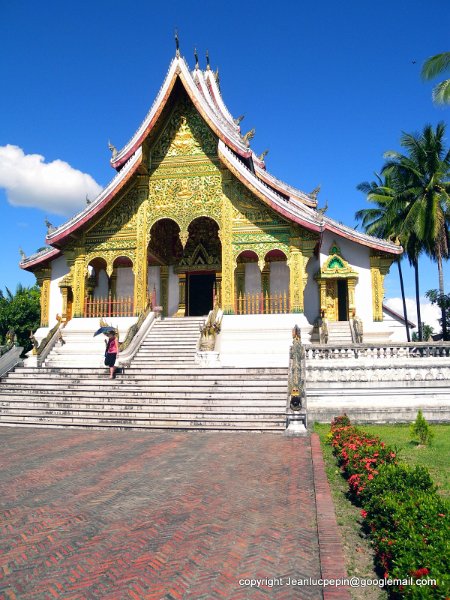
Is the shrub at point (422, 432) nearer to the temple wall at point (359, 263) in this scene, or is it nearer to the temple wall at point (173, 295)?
the temple wall at point (359, 263)

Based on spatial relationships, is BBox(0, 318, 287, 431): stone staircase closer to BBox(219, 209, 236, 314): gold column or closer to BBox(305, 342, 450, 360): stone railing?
BBox(305, 342, 450, 360): stone railing

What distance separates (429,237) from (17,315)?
3039 centimetres

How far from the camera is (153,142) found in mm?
19453

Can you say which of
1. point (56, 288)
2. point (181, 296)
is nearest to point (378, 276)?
point (181, 296)

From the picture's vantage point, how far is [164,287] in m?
21.7

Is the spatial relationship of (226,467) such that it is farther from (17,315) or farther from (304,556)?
(17,315)

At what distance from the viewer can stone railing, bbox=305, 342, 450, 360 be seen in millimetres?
12281

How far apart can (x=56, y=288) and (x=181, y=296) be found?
19.3ft

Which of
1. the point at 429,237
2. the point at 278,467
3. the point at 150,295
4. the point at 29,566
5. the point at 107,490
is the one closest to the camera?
the point at 29,566

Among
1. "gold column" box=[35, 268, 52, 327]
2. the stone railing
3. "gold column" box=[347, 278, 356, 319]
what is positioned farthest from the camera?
"gold column" box=[35, 268, 52, 327]

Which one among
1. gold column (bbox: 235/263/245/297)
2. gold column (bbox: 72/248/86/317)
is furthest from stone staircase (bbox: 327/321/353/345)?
gold column (bbox: 72/248/86/317)

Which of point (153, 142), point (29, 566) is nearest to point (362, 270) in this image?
point (153, 142)

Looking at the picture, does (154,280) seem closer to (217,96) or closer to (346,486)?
(217,96)

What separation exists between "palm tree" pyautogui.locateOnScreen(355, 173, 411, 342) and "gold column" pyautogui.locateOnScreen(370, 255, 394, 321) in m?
7.49
